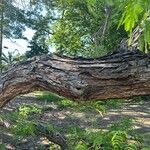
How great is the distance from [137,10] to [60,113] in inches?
448

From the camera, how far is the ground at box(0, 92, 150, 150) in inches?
373

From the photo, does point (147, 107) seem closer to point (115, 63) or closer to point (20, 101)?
point (20, 101)

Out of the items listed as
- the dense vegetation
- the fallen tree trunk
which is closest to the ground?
the dense vegetation

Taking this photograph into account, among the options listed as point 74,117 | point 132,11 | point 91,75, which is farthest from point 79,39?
point 132,11

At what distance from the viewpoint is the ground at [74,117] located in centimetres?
948

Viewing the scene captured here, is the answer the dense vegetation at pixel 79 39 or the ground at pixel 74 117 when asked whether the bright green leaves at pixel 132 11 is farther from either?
the ground at pixel 74 117

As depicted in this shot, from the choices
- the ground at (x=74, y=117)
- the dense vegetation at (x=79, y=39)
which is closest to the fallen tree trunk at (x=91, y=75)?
the dense vegetation at (x=79, y=39)

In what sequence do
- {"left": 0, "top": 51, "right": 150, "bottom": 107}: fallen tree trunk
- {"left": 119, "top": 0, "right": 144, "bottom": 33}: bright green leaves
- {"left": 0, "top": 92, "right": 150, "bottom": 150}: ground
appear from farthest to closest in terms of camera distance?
{"left": 0, "top": 92, "right": 150, "bottom": 150}: ground
{"left": 0, "top": 51, "right": 150, "bottom": 107}: fallen tree trunk
{"left": 119, "top": 0, "right": 144, "bottom": 33}: bright green leaves

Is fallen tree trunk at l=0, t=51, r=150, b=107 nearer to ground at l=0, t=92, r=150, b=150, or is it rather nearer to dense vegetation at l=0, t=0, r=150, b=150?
dense vegetation at l=0, t=0, r=150, b=150

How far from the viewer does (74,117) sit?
43.5 feet

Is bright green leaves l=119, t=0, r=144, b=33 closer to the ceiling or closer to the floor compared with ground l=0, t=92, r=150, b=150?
closer to the floor

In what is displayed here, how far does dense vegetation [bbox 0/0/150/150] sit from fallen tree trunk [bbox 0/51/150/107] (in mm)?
219

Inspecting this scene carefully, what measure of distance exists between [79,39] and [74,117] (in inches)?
747

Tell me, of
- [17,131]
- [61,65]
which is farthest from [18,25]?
[61,65]
